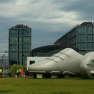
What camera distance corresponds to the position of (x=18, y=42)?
12562 centimetres

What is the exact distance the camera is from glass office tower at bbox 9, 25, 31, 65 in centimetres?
12500

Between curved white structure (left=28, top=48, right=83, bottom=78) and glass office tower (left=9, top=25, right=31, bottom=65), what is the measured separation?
94158 mm

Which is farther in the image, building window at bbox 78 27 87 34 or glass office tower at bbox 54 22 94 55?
building window at bbox 78 27 87 34

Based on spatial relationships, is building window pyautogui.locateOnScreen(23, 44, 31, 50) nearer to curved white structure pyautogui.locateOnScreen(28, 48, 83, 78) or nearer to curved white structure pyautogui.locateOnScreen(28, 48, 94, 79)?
curved white structure pyautogui.locateOnScreen(28, 48, 94, 79)

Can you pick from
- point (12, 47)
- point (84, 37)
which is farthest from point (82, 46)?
point (12, 47)

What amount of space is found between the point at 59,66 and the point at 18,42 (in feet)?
317

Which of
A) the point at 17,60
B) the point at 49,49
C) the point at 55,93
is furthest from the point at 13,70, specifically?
the point at 55,93

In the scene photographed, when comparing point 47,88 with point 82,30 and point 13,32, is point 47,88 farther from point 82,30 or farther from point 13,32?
point 13,32

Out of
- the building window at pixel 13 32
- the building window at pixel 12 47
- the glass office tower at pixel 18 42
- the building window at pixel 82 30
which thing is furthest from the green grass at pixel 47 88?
the building window at pixel 13 32

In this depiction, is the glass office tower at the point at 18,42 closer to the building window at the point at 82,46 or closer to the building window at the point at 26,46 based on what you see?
the building window at the point at 26,46

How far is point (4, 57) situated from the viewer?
134125mm

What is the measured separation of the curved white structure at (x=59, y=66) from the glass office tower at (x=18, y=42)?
3707 inches

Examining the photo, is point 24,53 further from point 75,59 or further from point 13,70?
point 75,59

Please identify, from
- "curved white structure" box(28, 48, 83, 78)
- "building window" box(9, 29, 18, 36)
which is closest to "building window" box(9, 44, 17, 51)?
"building window" box(9, 29, 18, 36)
